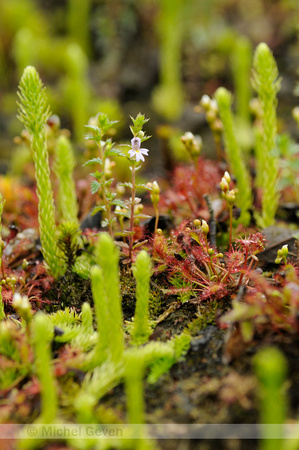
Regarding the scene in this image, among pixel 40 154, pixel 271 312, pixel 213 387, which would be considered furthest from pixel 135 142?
pixel 213 387

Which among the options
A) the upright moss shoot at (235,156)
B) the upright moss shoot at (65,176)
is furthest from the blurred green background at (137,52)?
the upright moss shoot at (65,176)

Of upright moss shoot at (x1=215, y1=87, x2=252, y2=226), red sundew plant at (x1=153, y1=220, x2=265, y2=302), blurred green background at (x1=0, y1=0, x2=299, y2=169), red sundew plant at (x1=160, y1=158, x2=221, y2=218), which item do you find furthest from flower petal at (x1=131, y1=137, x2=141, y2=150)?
blurred green background at (x1=0, y1=0, x2=299, y2=169)

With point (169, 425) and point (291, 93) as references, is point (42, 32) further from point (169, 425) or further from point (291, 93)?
point (169, 425)

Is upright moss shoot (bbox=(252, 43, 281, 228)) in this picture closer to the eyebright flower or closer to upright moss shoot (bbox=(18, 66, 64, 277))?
the eyebright flower

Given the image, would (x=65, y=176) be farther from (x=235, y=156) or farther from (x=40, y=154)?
(x=235, y=156)

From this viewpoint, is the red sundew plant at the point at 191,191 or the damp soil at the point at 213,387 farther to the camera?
the red sundew plant at the point at 191,191

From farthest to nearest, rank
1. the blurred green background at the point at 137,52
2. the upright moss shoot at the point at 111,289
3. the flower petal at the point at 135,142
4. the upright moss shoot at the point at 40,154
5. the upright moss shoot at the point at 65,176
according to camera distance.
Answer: the blurred green background at the point at 137,52 < the upright moss shoot at the point at 65,176 < the upright moss shoot at the point at 40,154 < the flower petal at the point at 135,142 < the upright moss shoot at the point at 111,289

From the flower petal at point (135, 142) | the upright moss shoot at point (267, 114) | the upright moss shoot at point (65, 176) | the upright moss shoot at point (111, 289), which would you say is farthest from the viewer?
the upright moss shoot at point (65, 176)

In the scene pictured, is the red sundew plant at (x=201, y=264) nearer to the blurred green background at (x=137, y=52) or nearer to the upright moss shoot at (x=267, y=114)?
the upright moss shoot at (x=267, y=114)
